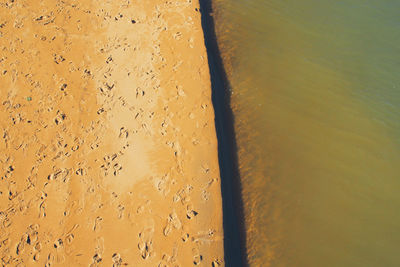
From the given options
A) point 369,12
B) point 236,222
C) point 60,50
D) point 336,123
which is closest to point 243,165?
point 236,222

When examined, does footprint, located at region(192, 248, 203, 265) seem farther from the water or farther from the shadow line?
the water

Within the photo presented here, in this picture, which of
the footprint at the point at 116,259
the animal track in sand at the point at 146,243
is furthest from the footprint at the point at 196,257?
the footprint at the point at 116,259

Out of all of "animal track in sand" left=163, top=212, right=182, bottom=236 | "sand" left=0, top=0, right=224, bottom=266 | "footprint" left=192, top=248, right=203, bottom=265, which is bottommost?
"footprint" left=192, top=248, right=203, bottom=265

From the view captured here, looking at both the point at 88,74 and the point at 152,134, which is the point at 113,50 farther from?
the point at 152,134

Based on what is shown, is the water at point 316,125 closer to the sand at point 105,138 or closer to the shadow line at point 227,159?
the shadow line at point 227,159

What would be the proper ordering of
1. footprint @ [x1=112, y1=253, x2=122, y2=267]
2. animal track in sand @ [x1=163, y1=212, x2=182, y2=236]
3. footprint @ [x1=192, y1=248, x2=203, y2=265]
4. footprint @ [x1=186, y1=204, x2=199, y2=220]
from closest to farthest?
footprint @ [x1=112, y1=253, x2=122, y2=267], footprint @ [x1=192, y1=248, x2=203, y2=265], animal track in sand @ [x1=163, y1=212, x2=182, y2=236], footprint @ [x1=186, y1=204, x2=199, y2=220]

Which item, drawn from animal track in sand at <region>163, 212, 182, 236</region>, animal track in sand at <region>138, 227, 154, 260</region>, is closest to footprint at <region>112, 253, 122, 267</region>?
animal track in sand at <region>138, 227, 154, 260</region>
